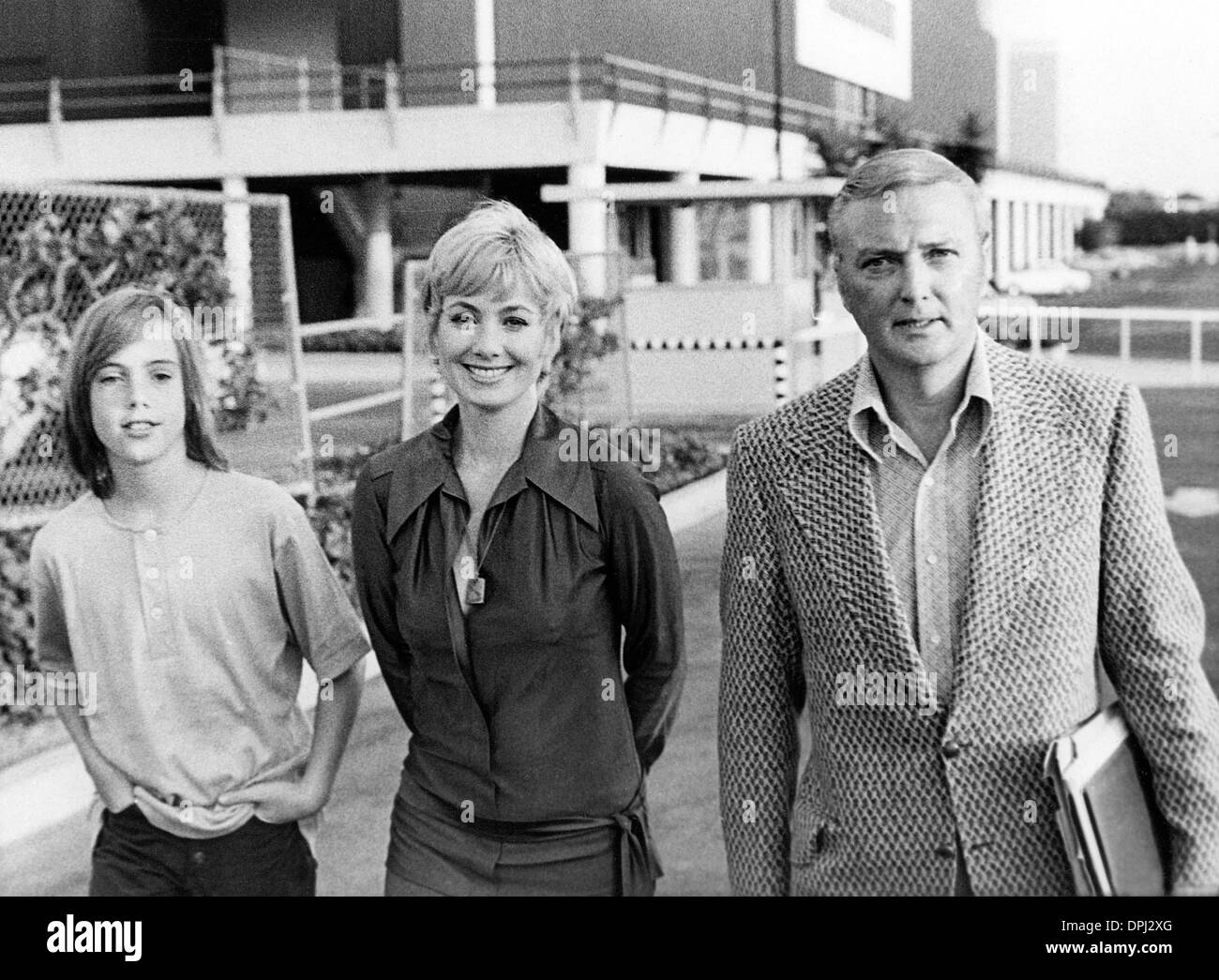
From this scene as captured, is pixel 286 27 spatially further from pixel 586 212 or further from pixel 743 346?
pixel 743 346

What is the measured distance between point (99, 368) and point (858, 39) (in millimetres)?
1609

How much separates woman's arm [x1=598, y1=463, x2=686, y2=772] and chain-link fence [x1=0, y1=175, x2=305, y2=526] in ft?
7.49

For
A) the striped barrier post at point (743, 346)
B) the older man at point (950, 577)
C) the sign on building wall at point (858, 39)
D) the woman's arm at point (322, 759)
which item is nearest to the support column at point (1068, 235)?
the sign on building wall at point (858, 39)

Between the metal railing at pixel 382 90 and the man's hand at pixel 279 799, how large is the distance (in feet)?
4.88

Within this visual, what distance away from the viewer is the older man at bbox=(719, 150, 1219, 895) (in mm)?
2047

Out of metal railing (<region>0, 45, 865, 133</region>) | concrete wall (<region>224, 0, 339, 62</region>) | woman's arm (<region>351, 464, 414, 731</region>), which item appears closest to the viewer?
woman's arm (<region>351, 464, 414, 731</region>)

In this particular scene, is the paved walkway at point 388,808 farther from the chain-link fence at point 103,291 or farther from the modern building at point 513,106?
the chain-link fence at point 103,291

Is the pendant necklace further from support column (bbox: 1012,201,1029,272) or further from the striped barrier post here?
the striped barrier post

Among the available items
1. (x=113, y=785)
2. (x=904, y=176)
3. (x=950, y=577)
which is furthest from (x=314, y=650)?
(x=904, y=176)

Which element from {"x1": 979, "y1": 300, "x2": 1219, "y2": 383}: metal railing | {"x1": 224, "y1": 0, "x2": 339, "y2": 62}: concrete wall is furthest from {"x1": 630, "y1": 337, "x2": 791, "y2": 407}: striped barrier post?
{"x1": 224, "y1": 0, "x2": 339, "y2": 62}: concrete wall

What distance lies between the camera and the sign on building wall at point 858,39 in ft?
10.8

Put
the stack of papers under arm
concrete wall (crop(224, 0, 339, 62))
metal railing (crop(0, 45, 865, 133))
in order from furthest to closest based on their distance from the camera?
concrete wall (crop(224, 0, 339, 62)) < metal railing (crop(0, 45, 865, 133)) < the stack of papers under arm

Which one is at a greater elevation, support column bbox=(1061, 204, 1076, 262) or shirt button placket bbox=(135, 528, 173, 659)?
support column bbox=(1061, 204, 1076, 262)

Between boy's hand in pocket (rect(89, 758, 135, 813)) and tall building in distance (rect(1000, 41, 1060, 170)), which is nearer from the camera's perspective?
boy's hand in pocket (rect(89, 758, 135, 813))
